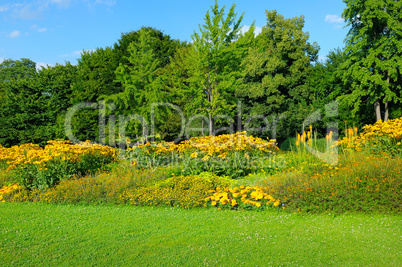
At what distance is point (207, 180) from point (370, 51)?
15312 millimetres

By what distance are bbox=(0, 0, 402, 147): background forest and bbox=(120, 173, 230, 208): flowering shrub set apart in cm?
1080

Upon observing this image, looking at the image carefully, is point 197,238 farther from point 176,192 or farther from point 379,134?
point 379,134

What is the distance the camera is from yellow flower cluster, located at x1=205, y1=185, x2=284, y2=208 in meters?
6.11


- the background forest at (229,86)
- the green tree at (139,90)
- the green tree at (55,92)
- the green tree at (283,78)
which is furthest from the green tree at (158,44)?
the green tree at (283,78)

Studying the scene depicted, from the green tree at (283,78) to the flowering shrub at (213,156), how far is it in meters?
11.9

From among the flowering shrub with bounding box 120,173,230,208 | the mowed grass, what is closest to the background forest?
the flowering shrub with bounding box 120,173,230,208

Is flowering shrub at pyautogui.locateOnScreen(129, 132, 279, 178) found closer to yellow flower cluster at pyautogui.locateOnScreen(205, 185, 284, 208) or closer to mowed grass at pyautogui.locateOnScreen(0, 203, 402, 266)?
yellow flower cluster at pyautogui.locateOnScreen(205, 185, 284, 208)

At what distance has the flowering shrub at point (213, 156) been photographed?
27.6 ft

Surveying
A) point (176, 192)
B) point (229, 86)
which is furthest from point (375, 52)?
point (176, 192)

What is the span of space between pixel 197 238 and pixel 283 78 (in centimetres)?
1815

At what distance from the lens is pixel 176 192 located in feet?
22.2

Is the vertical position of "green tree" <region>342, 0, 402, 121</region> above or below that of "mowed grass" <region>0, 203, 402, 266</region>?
above

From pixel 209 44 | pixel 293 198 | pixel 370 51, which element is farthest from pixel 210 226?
pixel 370 51

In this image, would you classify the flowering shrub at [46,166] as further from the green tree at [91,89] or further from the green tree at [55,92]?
the green tree at [55,92]
